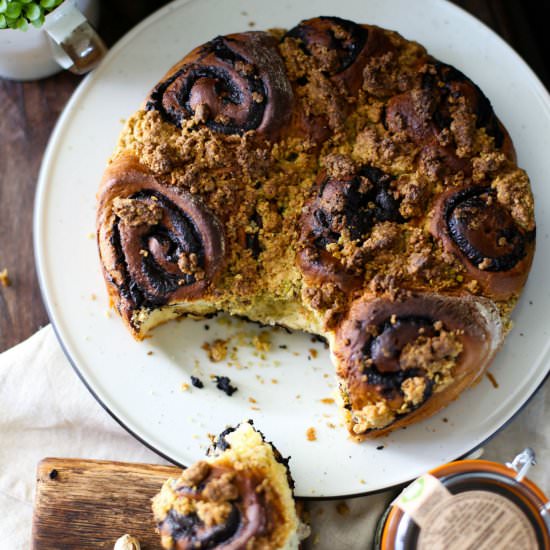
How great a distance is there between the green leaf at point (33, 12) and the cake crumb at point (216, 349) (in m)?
1.35

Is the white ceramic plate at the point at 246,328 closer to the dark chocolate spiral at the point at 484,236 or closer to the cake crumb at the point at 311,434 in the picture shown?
the cake crumb at the point at 311,434

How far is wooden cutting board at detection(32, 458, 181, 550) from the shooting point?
325 cm

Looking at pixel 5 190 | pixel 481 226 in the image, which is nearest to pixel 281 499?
pixel 481 226

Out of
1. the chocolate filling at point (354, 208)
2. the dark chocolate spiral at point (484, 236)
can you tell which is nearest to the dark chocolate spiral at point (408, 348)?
the dark chocolate spiral at point (484, 236)

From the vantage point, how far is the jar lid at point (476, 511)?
8.78 feet

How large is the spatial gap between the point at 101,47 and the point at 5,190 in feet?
2.40

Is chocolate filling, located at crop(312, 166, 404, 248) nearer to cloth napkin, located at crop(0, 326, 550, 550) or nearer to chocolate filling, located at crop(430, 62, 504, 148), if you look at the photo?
chocolate filling, located at crop(430, 62, 504, 148)

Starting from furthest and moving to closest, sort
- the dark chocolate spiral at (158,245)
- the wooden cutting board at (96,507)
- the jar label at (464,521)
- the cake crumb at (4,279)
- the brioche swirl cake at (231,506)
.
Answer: the cake crumb at (4,279) < the wooden cutting board at (96,507) < the dark chocolate spiral at (158,245) < the brioche swirl cake at (231,506) < the jar label at (464,521)

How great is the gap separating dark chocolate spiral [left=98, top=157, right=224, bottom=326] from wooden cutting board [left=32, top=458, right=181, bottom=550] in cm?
67

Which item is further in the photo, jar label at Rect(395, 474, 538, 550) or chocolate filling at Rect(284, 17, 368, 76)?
chocolate filling at Rect(284, 17, 368, 76)

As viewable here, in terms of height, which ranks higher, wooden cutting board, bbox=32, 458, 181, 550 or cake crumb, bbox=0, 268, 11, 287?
cake crumb, bbox=0, 268, 11, 287

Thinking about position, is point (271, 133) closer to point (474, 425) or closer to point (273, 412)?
point (273, 412)

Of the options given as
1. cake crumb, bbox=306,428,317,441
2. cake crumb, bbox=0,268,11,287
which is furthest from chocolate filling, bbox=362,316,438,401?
cake crumb, bbox=0,268,11,287

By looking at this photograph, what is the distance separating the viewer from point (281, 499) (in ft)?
9.39
